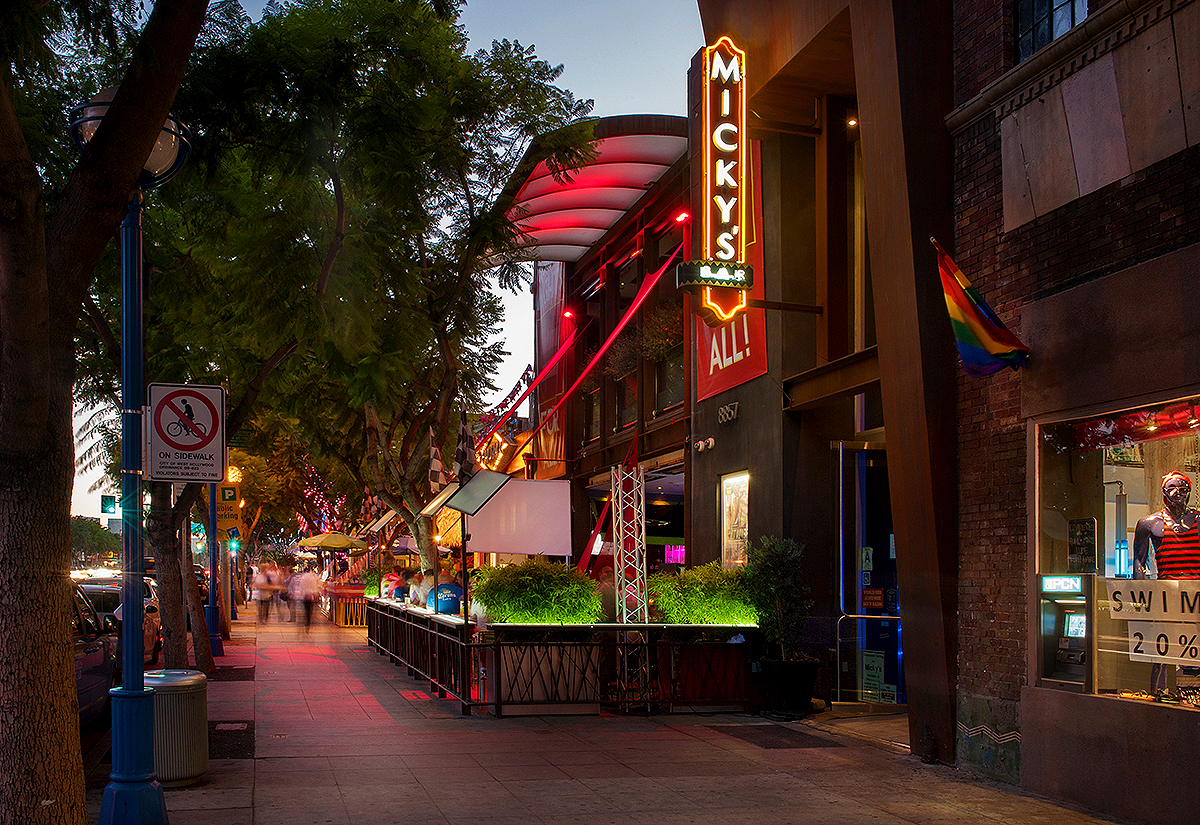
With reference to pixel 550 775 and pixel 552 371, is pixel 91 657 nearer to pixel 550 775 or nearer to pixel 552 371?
pixel 550 775

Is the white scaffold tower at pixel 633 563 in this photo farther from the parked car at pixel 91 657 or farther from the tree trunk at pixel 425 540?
the tree trunk at pixel 425 540

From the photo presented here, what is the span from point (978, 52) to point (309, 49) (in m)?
6.91

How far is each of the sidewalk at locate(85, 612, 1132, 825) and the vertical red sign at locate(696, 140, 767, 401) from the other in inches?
209

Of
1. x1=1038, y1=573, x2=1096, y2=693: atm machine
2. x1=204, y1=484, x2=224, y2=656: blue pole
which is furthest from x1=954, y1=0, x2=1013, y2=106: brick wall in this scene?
x1=204, y1=484, x2=224, y2=656: blue pole

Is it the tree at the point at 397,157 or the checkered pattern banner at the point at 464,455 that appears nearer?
the tree at the point at 397,157

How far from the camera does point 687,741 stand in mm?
11398

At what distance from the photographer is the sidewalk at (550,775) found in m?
8.02

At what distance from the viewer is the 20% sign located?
25.2 ft

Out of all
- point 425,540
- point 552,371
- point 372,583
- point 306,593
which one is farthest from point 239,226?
point 306,593

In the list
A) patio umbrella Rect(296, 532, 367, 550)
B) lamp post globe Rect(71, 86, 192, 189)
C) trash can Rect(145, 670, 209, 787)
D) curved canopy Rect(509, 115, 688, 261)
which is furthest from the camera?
patio umbrella Rect(296, 532, 367, 550)

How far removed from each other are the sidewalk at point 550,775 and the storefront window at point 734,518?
3580 millimetres

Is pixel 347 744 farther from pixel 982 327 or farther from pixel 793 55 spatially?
pixel 793 55

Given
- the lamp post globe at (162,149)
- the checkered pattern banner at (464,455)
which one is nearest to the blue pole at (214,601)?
the checkered pattern banner at (464,455)

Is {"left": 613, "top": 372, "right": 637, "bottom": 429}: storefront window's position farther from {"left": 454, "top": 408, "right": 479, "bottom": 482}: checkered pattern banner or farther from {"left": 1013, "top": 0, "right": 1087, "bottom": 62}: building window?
{"left": 1013, "top": 0, "right": 1087, "bottom": 62}: building window
